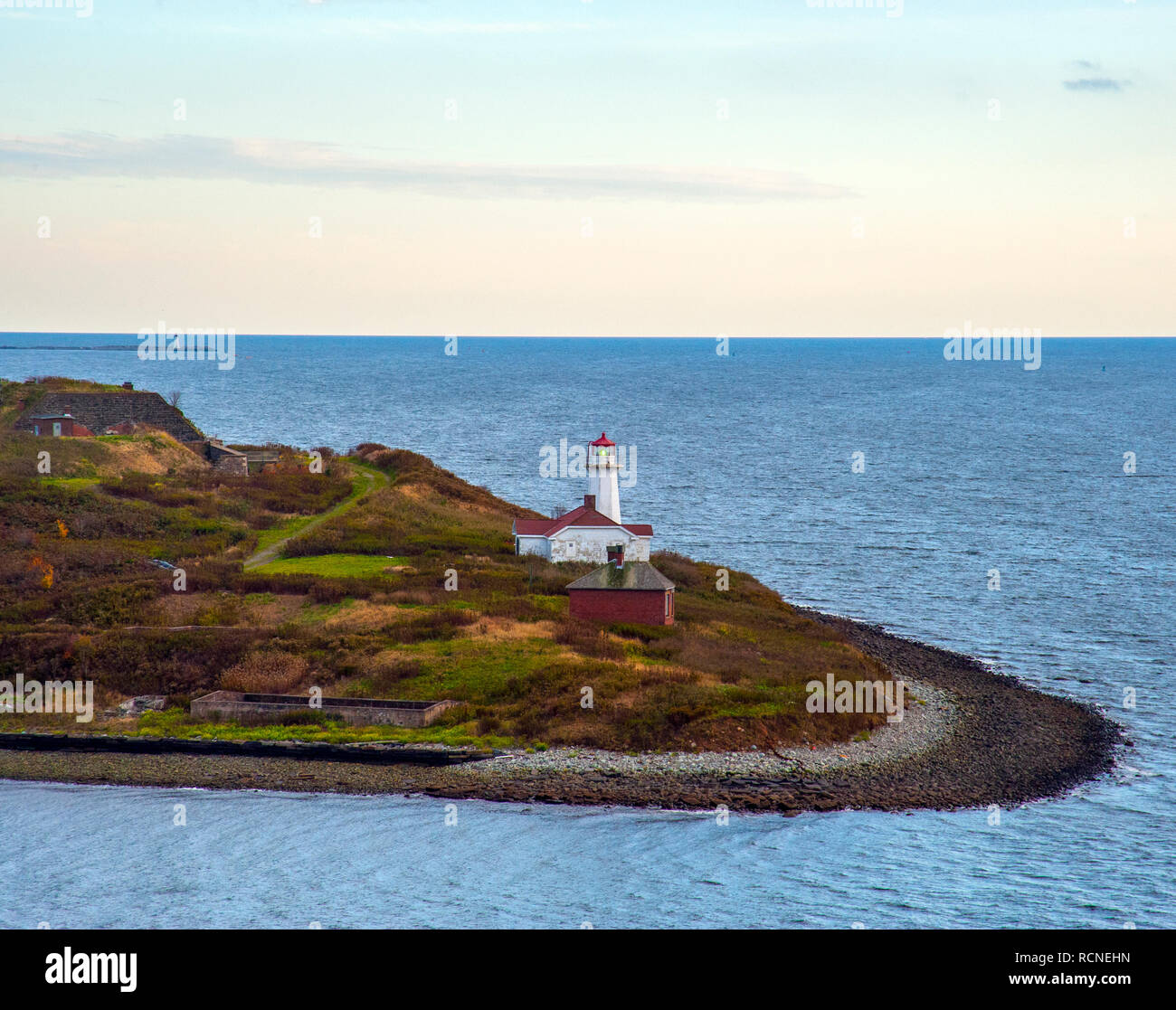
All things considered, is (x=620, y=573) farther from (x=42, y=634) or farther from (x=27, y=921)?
(x=27, y=921)

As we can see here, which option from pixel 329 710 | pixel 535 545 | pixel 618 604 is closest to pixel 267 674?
pixel 329 710

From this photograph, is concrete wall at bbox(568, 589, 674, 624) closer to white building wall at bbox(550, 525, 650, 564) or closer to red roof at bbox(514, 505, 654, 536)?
red roof at bbox(514, 505, 654, 536)

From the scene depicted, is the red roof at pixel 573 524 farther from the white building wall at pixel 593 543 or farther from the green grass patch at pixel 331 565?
the green grass patch at pixel 331 565

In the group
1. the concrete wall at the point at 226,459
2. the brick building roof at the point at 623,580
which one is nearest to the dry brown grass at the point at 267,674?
the brick building roof at the point at 623,580

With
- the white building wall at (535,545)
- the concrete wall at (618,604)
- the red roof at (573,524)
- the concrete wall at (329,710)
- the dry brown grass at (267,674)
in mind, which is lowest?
the concrete wall at (329,710)

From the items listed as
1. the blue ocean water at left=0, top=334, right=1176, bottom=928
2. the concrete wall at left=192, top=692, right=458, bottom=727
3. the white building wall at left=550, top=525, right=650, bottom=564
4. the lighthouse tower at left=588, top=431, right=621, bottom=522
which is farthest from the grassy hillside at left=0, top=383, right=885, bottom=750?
the blue ocean water at left=0, top=334, right=1176, bottom=928

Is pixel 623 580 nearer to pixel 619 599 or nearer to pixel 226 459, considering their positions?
pixel 619 599
